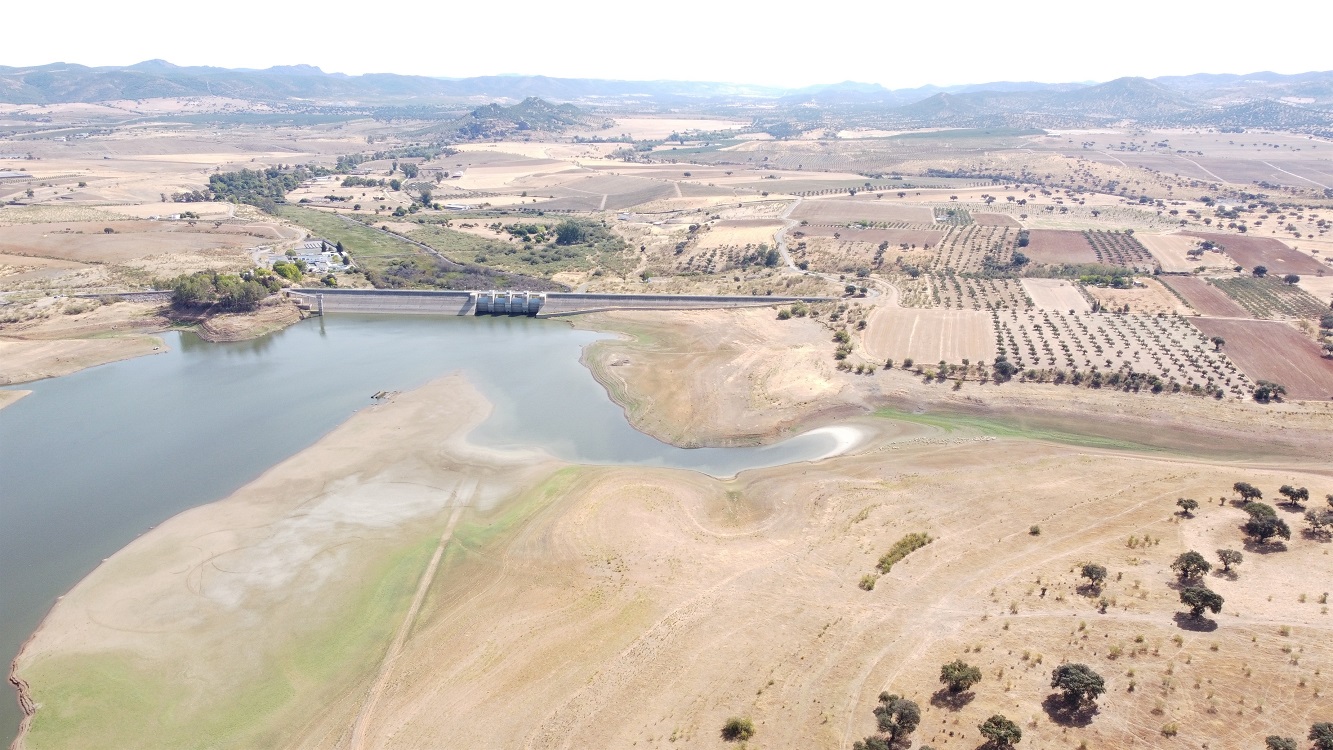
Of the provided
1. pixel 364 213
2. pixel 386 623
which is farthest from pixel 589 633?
pixel 364 213

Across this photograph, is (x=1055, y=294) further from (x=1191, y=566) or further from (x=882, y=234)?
(x=1191, y=566)

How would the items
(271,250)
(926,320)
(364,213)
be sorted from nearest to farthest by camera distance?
(926,320) → (271,250) → (364,213)

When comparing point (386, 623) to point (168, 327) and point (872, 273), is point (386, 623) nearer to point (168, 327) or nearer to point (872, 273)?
point (168, 327)

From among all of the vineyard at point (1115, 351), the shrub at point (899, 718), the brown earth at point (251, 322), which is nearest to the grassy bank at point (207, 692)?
the shrub at point (899, 718)

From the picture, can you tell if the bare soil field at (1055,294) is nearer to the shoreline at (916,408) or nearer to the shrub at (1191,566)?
the shoreline at (916,408)

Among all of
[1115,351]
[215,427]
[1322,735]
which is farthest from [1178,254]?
[215,427]
